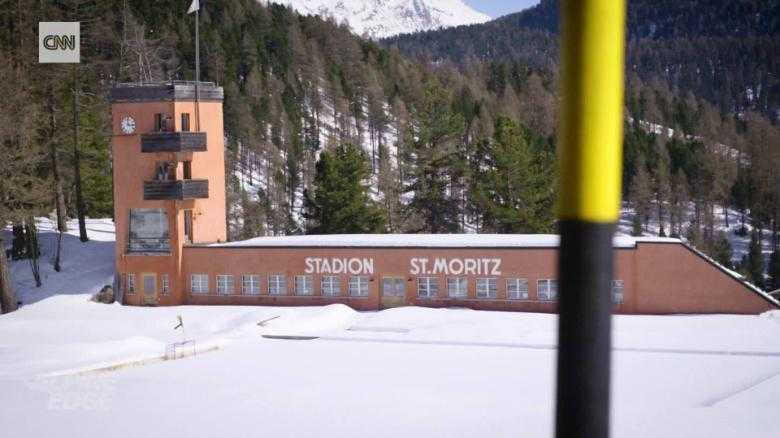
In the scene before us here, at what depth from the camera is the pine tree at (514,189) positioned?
4734 centimetres

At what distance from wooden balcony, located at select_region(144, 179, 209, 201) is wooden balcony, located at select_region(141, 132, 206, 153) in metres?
1.39

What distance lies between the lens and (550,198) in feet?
162

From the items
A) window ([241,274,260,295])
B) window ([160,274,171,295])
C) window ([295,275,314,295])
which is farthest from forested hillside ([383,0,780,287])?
window ([160,274,171,295])

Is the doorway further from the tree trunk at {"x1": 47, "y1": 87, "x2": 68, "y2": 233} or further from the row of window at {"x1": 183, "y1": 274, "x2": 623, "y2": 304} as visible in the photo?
the tree trunk at {"x1": 47, "y1": 87, "x2": 68, "y2": 233}

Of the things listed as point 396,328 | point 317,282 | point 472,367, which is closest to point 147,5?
point 317,282

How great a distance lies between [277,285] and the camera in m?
33.6

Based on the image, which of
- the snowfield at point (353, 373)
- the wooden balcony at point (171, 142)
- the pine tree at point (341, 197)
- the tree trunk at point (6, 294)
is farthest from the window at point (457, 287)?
the tree trunk at point (6, 294)

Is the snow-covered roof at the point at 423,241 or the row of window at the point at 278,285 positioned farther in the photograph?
the row of window at the point at 278,285

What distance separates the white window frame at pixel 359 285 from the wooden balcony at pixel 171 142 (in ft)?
29.1

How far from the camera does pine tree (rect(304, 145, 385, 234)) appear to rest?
43125 millimetres

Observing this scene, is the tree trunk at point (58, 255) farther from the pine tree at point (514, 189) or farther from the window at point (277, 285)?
the pine tree at point (514, 189)

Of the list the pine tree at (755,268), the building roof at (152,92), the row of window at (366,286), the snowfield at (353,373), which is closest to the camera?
the snowfield at (353,373)

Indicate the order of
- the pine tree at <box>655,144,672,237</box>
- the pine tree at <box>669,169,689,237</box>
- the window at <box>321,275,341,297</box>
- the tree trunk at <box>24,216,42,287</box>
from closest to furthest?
the window at <box>321,275,341,297</box> → the tree trunk at <box>24,216,42,287</box> → the pine tree at <box>669,169,689,237</box> → the pine tree at <box>655,144,672,237</box>

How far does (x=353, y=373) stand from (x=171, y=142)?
16.1 metres
